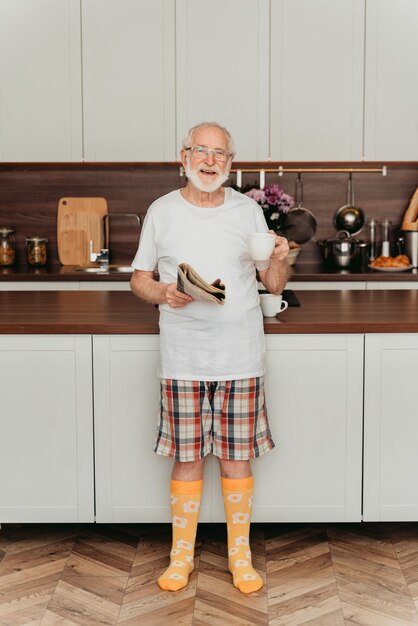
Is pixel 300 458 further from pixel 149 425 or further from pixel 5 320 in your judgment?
pixel 5 320

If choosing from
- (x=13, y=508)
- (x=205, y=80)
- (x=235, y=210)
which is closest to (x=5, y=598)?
(x=13, y=508)

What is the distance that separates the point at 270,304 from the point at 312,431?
0.45m

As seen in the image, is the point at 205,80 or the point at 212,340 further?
the point at 205,80

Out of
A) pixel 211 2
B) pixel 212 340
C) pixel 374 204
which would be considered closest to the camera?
pixel 212 340

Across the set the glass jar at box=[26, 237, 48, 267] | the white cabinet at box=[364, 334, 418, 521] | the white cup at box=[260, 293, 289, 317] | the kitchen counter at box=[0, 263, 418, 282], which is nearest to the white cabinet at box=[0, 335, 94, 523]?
the white cup at box=[260, 293, 289, 317]

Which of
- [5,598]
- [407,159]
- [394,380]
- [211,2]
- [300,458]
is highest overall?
[211,2]

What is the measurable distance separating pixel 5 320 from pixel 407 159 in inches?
107

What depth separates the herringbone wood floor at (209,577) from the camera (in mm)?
2467

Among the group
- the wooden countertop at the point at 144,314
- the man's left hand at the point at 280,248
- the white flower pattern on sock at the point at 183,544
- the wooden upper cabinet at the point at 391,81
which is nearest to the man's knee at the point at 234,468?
the white flower pattern on sock at the point at 183,544

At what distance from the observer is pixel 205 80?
464cm

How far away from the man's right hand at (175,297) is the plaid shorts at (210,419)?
26 centimetres

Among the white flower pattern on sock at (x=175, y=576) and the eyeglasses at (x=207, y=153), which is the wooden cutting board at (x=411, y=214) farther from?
the white flower pattern on sock at (x=175, y=576)

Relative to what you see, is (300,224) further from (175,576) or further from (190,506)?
(175,576)

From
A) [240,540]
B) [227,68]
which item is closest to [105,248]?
[227,68]
